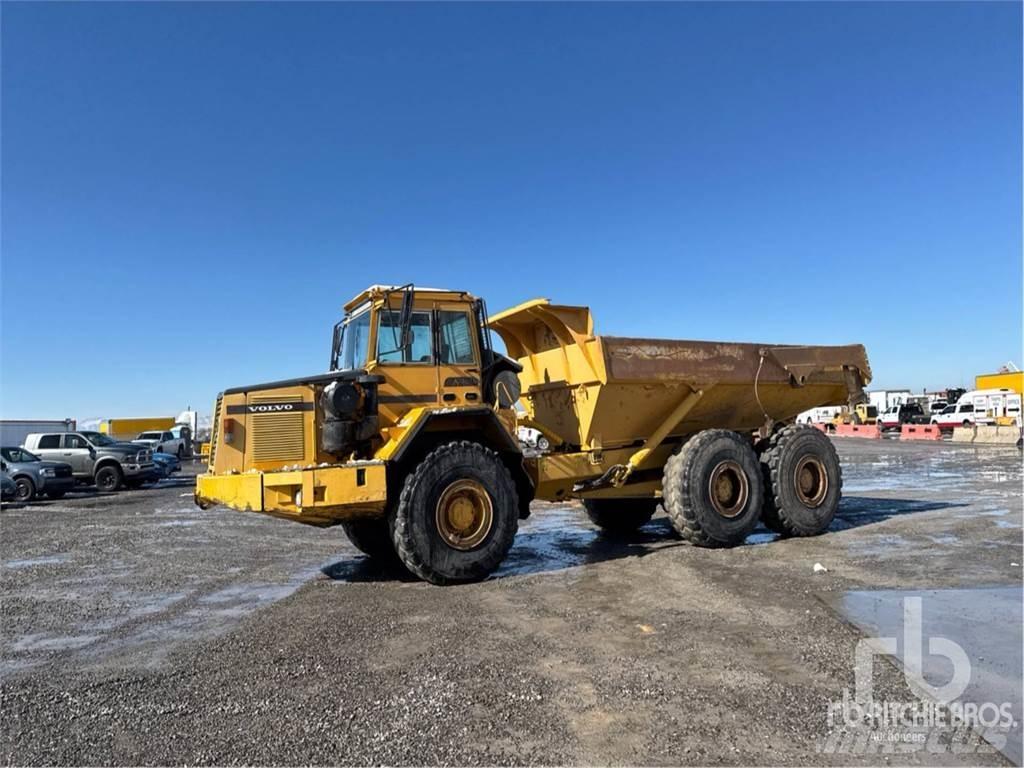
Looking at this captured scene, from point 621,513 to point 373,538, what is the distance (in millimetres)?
3701

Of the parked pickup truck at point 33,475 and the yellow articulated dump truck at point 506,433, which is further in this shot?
the parked pickup truck at point 33,475

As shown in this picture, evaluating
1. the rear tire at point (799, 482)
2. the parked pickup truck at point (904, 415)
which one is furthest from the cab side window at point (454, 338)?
the parked pickup truck at point (904, 415)

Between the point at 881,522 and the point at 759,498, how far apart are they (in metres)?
2.44

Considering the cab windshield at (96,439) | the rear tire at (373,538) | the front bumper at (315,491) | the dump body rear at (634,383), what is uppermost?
the dump body rear at (634,383)

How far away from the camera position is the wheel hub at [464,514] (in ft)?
22.7

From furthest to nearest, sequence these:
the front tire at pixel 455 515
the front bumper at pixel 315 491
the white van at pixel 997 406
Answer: the white van at pixel 997 406 < the front tire at pixel 455 515 < the front bumper at pixel 315 491

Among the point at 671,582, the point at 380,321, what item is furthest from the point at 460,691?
the point at 380,321

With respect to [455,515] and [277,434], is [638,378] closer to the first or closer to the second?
[455,515]

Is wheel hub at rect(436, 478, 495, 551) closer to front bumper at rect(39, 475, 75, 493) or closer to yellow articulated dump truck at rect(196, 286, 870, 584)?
yellow articulated dump truck at rect(196, 286, 870, 584)

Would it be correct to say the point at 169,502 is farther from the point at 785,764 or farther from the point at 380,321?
the point at 785,764

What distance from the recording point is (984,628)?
4.94 metres

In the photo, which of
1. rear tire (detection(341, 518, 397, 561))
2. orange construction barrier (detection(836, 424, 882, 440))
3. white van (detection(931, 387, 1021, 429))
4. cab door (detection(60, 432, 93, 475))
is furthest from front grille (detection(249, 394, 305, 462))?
white van (detection(931, 387, 1021, 429))

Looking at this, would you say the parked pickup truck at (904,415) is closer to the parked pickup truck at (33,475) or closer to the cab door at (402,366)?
the parked pickup truck at (33,475)

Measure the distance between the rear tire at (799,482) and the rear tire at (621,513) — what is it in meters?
1.68
